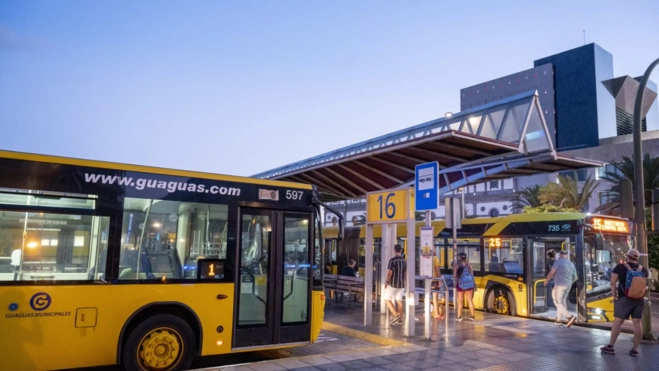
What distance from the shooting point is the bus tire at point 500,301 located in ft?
46.8

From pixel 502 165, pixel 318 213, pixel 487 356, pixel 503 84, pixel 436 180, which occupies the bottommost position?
pixel 487 356

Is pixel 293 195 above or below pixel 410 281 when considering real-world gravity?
above

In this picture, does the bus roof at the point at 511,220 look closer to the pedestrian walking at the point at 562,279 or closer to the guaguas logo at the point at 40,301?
the pedestrian walking at the point at 562,279

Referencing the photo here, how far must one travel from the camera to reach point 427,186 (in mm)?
10172

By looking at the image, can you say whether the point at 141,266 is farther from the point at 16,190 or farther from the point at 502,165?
the point at 502,165

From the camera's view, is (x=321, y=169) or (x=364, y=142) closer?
(x=321, y=169)

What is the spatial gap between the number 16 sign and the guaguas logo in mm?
6757

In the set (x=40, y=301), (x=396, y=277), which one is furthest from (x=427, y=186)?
(x=40, y=301)

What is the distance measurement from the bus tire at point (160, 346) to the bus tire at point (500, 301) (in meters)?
9.77

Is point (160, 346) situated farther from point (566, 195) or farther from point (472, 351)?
point (566, 195)

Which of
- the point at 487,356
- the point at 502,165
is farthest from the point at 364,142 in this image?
the point at 487,356

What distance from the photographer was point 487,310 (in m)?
14.9

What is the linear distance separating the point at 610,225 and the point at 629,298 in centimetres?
478

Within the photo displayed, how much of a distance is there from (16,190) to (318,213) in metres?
4.37
